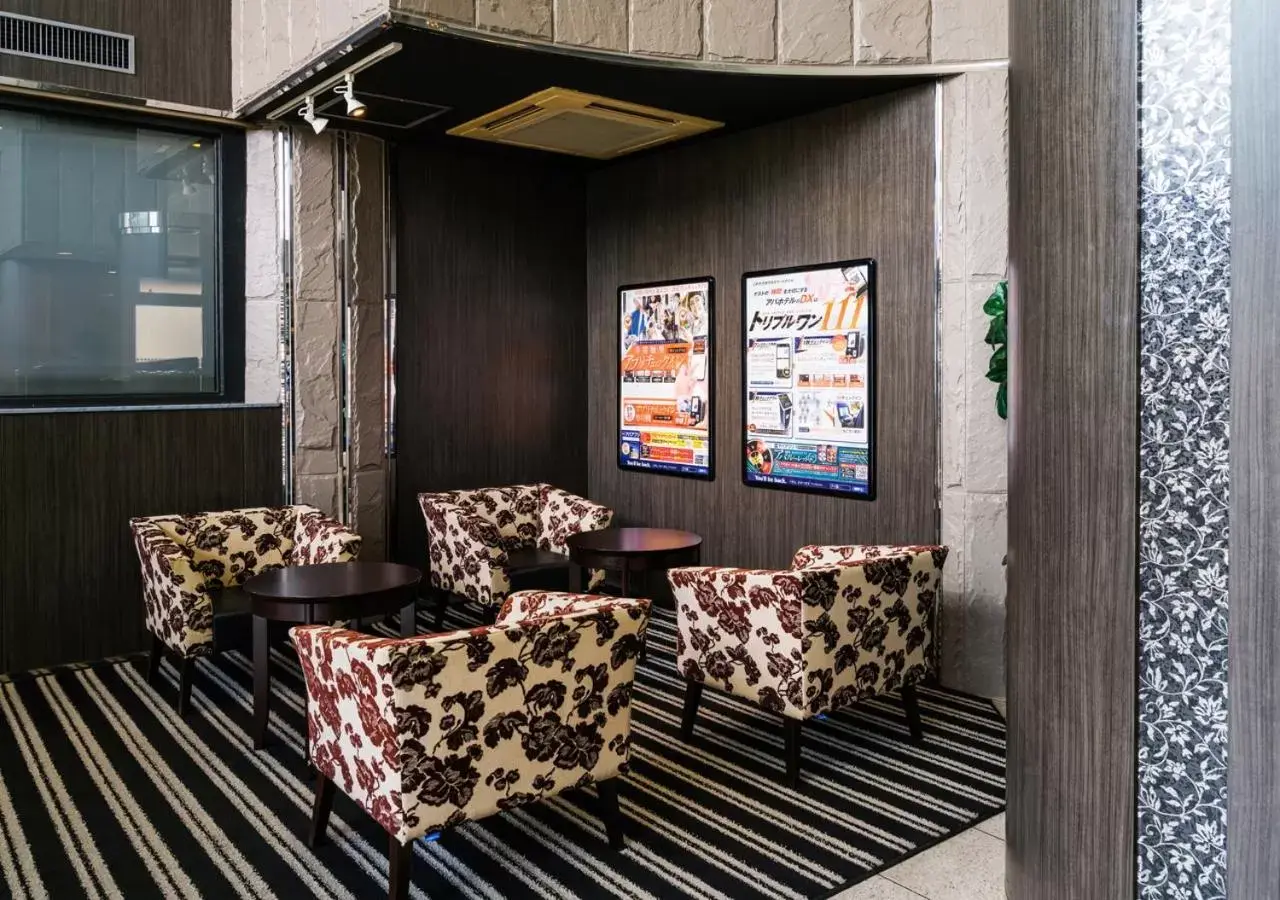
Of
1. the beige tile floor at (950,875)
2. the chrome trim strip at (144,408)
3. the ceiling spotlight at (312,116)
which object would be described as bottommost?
the beige tile floor at (950,875)

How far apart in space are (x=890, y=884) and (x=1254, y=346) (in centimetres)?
199

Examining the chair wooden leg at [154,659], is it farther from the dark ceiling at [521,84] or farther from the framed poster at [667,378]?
the framed poster at [667,378]

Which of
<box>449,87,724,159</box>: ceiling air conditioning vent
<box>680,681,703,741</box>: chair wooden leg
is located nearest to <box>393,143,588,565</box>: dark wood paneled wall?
<box>449,87,724,159</box>: ceiling air conditioning vent

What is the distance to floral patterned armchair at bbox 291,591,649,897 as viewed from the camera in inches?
108

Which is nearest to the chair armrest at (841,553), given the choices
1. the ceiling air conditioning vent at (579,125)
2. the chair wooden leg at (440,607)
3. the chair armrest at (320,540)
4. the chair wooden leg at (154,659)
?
the chair armrest at (320,540)

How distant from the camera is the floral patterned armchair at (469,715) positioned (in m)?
2.73

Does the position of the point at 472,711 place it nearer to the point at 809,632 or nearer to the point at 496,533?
the point at 809,632

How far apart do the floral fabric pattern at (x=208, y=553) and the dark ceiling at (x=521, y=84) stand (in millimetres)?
2248

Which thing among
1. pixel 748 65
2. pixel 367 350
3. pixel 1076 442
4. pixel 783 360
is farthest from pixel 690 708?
pixel 367 350

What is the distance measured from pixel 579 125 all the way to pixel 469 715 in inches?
151

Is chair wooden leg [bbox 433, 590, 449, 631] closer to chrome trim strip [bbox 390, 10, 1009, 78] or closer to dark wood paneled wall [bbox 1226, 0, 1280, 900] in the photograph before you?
chrome trim strip [bbox 390, 10, 1009, 78]

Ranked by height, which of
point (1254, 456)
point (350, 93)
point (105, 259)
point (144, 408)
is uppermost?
point (350, 93)

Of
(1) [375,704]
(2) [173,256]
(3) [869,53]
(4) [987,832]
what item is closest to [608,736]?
(1) [375,704]

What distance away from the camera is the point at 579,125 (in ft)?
18.5
